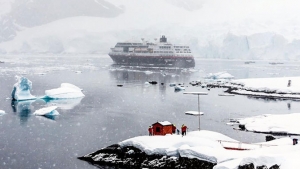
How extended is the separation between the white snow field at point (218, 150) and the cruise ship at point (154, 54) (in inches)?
3945

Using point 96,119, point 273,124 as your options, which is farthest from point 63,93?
point 273,124

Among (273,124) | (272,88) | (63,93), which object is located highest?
(63,93)

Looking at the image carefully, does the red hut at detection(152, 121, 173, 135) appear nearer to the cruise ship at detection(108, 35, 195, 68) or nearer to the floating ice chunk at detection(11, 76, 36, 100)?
the floating ice chunk at detection(11, 76, 36, 100)

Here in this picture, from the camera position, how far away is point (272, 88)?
56.7 meters

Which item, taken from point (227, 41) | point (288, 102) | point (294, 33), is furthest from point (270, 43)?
point (288, 102)

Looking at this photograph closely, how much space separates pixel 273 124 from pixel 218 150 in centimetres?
1239

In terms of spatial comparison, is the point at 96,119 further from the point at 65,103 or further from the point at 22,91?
the point at 22,91

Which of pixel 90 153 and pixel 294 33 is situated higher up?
pixel 294 33

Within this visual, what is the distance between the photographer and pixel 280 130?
3088 cm

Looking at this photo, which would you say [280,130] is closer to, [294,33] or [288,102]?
[288,102]

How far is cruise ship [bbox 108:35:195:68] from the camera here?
125 m

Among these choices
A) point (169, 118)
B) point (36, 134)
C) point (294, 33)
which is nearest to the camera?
point (36, 134)

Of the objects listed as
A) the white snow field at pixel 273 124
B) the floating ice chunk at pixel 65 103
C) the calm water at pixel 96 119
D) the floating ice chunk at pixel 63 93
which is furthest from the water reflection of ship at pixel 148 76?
the white snow field at pixel 273 124

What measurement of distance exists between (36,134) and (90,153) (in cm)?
648
